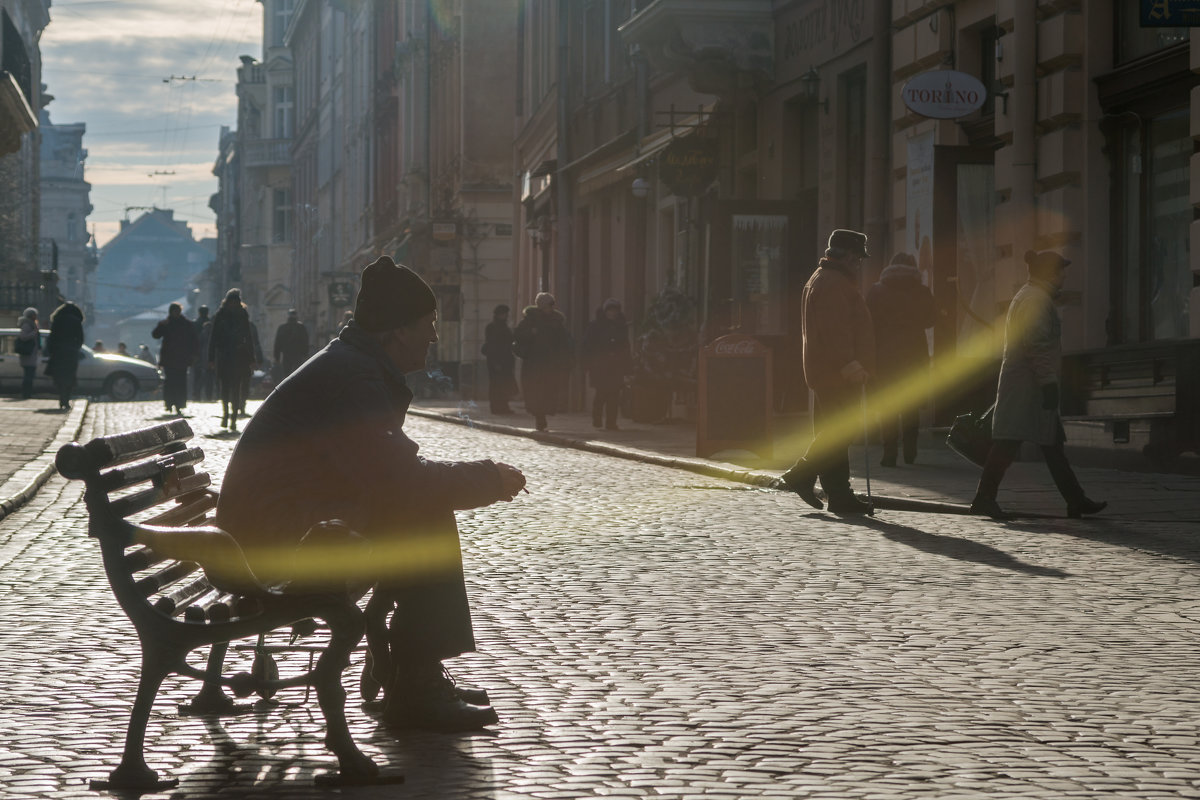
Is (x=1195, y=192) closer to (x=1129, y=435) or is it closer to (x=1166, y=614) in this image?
(x=1129, y=435)

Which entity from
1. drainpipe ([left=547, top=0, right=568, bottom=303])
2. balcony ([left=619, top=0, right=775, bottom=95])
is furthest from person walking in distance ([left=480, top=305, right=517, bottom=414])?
balcony ([left=619, top=0, right=775, bottom=95])

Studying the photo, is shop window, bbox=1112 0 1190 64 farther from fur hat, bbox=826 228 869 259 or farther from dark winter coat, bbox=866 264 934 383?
fur hat, bbox=826 228 869 259

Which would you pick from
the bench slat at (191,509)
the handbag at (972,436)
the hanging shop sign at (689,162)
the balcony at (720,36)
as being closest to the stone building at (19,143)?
the hanging shop sign at (689,162)

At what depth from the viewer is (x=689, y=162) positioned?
84.7ft

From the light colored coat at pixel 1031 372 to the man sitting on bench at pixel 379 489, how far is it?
7.12m

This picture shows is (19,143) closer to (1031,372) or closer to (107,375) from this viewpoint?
(107,375)

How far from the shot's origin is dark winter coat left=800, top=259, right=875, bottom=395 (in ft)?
41.5

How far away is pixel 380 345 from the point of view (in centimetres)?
557

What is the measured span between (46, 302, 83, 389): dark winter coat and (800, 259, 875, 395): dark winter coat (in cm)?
1993

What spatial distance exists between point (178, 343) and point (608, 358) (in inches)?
346

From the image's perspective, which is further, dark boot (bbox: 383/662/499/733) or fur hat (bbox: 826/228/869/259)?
fur hat (bbox: 826/228/869/259)

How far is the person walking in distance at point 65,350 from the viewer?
3055 cm

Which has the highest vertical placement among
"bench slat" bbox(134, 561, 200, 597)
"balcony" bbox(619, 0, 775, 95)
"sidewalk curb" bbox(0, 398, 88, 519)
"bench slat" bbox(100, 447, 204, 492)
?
"balcony" bbox(619, 0, 775, 95)

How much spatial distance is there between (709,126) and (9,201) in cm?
3404
